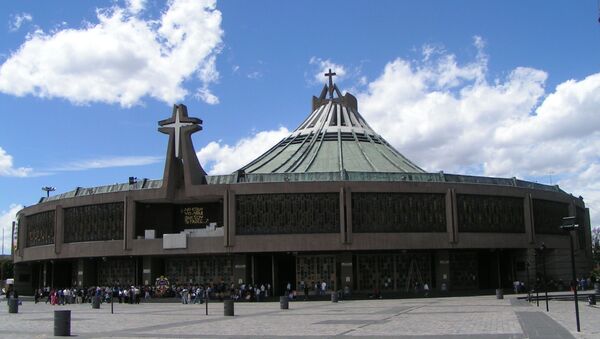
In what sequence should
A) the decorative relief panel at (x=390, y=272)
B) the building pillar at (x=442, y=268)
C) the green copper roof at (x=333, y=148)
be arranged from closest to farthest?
the building pillar at (x=442, y=268), the decorative relief panel at (x=390, y=272), the green copper roof at (x=333, y=148)

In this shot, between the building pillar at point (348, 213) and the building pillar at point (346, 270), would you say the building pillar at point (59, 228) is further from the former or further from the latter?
the building pillar at point (348, 213)

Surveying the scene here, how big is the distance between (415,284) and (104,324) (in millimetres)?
35133

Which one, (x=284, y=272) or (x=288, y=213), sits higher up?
(x=288, y=213)

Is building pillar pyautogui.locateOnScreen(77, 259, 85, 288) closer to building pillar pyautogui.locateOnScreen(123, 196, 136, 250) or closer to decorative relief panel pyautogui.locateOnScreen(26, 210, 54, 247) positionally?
decorative relief panel pyautogui.locateOnScreen(26, 210, 54, 247)

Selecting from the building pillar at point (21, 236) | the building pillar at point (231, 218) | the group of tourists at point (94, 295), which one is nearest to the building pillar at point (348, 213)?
the building pillar at point (231, 218)

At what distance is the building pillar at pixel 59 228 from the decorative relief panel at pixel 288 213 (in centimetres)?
1849

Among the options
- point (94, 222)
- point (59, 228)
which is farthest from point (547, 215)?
point (59, 228)

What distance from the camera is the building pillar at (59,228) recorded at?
62781mm

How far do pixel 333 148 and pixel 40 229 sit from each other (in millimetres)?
31188

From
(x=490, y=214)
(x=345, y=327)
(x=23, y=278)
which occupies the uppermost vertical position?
(x=490, y=214)

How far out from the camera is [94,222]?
6097cm

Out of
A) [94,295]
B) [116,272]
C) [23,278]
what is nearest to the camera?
[94,295]

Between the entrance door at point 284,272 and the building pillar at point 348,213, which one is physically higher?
the building pillar at point 348,213

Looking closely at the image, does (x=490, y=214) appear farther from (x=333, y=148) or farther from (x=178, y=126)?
(x=178, y=126)
